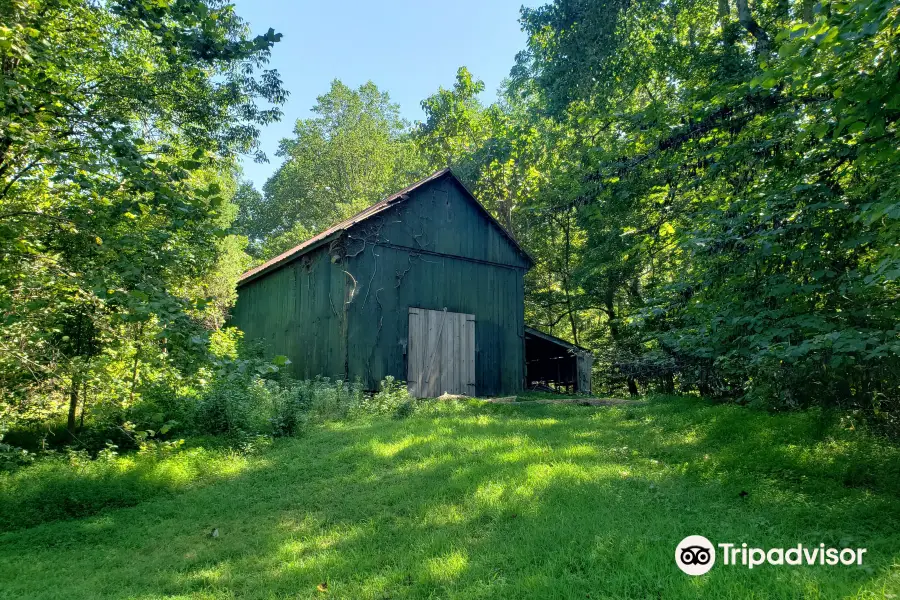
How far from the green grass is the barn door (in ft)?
19.1

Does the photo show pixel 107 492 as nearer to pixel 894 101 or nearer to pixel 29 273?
pixel 29 273

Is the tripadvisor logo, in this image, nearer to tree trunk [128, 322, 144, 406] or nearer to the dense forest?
the dense forest

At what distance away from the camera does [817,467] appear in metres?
5.39

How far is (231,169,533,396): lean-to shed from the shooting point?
13.0 m

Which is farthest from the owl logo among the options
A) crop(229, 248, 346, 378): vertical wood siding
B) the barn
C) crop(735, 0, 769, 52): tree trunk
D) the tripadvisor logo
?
crop(229, 248, 346, 378): vertical wood siding

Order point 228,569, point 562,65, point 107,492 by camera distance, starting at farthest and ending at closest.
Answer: point 562,65, point 107,492, point 228,569

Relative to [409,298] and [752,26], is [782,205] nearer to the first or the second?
[752,26]

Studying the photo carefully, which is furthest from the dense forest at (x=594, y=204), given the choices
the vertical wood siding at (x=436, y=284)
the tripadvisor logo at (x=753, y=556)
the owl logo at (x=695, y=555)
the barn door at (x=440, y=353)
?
the barn door at (x=440, y=353)

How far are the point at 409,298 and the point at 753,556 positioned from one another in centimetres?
1095

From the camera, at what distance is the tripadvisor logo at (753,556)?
3.40 meters

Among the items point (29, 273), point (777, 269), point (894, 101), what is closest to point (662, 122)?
point (777, 269)

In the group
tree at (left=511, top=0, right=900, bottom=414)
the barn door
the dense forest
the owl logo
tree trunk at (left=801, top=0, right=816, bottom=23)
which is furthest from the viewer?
the barn door

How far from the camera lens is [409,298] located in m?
13.8

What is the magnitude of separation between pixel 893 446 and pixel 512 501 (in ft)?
14.6
